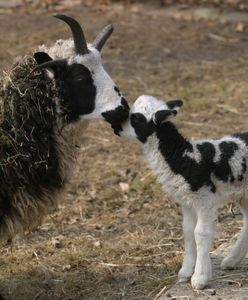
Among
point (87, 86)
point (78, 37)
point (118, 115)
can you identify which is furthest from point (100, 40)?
point (118, 115)

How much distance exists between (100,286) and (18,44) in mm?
5695

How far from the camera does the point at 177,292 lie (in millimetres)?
4125

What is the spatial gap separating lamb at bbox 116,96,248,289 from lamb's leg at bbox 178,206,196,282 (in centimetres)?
3

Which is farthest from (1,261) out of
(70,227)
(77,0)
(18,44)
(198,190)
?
(77,0)

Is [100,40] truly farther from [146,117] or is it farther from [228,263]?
[228,263]

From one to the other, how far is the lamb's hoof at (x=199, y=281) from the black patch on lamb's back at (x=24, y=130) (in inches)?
38.8

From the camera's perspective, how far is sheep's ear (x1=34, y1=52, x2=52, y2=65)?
4.08 meters

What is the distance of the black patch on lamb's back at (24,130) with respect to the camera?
416 cm

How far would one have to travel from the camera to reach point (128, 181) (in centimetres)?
626

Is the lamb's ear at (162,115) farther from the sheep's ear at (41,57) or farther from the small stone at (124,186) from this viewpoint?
the small stone at (124,186)

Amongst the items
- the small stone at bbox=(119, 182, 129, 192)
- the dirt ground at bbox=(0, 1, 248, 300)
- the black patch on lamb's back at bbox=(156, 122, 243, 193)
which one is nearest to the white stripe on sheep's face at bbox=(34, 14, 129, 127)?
the black patch on lamb's back at bbox=(156, 122, 243, 193)

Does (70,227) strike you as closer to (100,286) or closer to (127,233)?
(127,233)

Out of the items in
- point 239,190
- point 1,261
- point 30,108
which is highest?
point 30,108

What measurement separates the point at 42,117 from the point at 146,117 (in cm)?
65
